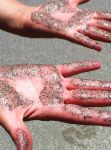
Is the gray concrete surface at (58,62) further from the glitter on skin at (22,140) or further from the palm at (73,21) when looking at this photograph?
the glitter on skin at (22,140)

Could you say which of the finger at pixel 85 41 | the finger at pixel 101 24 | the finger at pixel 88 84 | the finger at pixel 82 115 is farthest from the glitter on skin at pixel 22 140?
the finger at pixel 101 24

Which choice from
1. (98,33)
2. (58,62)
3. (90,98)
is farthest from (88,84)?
(58,62)

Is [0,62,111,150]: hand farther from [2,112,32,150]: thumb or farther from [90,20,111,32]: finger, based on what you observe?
[90,20,111,32]: finger

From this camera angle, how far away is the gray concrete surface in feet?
7.77

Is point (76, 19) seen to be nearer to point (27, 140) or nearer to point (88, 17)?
point (88, 17)

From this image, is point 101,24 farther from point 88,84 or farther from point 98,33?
point 88,84

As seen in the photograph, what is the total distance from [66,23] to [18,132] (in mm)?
550

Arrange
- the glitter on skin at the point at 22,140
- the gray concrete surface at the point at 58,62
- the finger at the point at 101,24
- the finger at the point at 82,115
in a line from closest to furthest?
the glitter on skin at the point at 22,140, the finger at the point at 82,115, the finger at the point at 101,24, the gray concrete surface at the point at 58,62

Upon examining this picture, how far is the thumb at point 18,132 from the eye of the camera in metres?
1.22

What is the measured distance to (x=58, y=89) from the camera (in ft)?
4.71

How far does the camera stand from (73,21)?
158cm

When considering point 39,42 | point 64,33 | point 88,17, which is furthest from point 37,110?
point 39,42

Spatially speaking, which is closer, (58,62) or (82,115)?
(82,115)

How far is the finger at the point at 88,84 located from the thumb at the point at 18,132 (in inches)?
10.7
